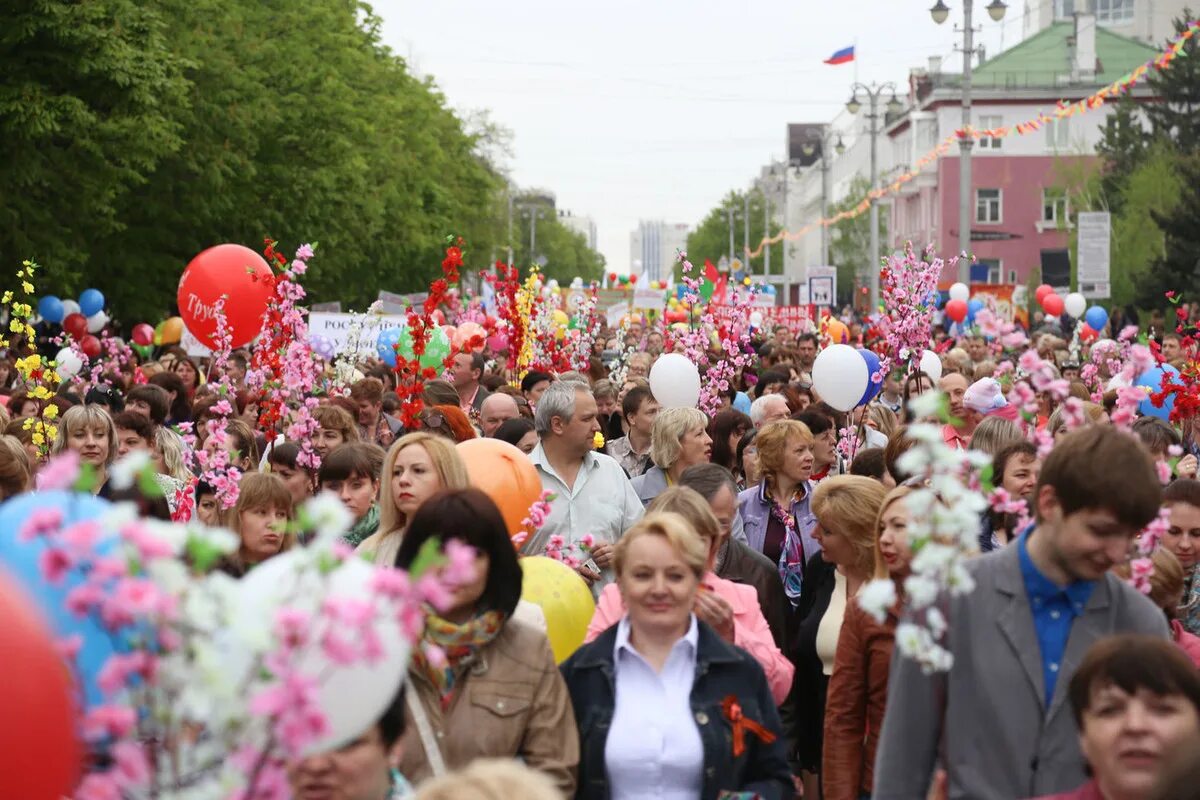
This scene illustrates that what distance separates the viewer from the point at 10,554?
432 centimetres

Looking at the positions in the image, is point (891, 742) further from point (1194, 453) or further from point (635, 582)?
point (1194, 453)

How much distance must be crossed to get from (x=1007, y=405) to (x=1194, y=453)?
1.35 m

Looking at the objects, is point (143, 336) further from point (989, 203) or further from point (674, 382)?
point (989, 203)

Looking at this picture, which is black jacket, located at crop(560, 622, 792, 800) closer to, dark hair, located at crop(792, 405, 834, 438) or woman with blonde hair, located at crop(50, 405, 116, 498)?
woman with blonde hair, located at crop(50, 405, 116, 498)

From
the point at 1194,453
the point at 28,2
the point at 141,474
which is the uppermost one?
the point at 28,2

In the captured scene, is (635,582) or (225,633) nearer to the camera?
(225,633)

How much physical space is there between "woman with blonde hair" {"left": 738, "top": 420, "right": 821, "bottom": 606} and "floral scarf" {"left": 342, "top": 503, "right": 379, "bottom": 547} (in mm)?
1755

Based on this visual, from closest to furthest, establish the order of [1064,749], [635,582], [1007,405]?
[1064,749] → [635,582] → [1007,405]

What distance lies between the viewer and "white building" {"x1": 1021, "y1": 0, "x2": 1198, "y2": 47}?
323 feet

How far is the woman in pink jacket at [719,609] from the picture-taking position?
5.75 meters

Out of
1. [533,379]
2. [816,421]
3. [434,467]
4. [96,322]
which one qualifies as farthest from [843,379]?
[96,322]

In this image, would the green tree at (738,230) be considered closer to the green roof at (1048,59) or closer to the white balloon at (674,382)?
the green roof at (1048,59)

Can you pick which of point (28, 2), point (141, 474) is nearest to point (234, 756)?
point (141, 474)

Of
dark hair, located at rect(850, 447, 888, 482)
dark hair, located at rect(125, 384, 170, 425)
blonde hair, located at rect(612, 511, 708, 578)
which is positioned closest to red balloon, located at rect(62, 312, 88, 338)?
dark hair, located at rect(125, 384, 170, 425)
